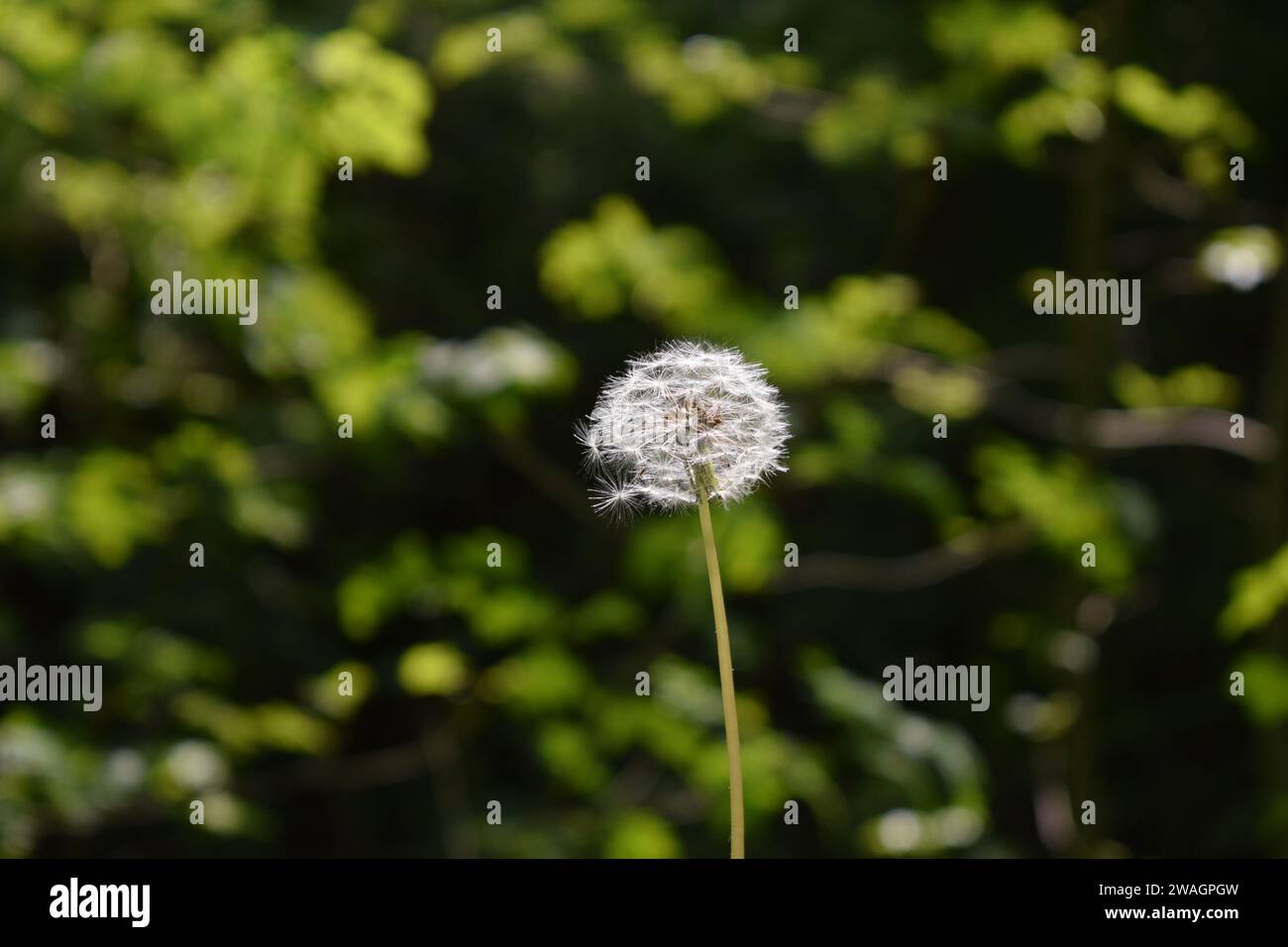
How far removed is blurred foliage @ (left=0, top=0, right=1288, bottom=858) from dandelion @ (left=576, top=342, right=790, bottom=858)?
2.28 meters

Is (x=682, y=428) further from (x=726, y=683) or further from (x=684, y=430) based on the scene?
(x=726, y=683)

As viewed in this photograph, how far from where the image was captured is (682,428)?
2.35ft

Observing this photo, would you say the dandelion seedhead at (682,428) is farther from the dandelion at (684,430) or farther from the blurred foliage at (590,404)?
the blurred foliage at (590,404)

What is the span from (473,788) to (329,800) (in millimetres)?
822

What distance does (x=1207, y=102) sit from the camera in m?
3.47

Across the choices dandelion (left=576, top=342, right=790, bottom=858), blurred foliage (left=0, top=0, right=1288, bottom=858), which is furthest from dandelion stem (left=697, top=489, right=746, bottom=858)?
blurred foliage (left=0, top=0, right=1288, bottom=858)

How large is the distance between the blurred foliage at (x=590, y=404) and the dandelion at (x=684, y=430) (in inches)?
89.6

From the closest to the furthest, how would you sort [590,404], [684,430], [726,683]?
[726,683], [684,430], [590,404]

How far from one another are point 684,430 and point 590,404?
2968 mm

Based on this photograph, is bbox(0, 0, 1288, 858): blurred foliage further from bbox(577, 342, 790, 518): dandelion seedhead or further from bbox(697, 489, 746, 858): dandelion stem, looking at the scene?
bbox(697, 489, 746, 858): dandelion stem

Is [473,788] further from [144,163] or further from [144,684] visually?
[144,163]

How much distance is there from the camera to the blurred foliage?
3.45 metres

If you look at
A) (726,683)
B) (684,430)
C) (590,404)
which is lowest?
(726,683)

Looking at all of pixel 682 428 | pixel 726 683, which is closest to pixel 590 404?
pixel 682 428
